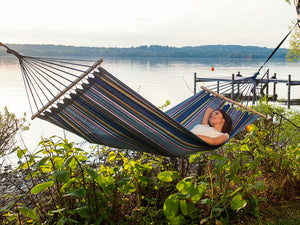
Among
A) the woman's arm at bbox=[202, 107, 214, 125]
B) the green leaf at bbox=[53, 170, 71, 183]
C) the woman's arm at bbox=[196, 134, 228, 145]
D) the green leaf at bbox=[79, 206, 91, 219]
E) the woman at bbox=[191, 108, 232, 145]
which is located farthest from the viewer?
the woman's arm at bbox=[202, 107, 214, 125]

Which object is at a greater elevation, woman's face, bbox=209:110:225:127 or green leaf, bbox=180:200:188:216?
woman's face, bbox=209:110:225:127

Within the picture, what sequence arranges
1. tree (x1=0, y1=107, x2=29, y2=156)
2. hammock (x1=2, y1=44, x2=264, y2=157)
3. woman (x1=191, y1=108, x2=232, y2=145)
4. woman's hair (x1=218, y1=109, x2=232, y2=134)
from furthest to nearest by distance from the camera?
tree (x1=0, y1=107, x2=29, y2=156) < woman's hair (x1=218, y1=109, x2=232, y2=134) < woman (x1=191, y1=108, x2=232, y2=145) < hammock (x1=2, y1=44, x2=264, y2=157)

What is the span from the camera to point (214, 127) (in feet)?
9.61

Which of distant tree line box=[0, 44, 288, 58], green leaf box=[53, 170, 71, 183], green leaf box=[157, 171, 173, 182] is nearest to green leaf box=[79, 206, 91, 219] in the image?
green leaf box=[53, 170, 71, 183]

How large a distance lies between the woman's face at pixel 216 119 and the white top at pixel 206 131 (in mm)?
55

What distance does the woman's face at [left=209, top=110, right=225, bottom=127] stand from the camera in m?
2.90

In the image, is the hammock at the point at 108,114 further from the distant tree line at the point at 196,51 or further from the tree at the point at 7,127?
the distant tree line at the point at 196,51

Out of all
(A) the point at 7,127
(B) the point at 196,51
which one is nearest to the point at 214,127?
(A) the point at 7,127

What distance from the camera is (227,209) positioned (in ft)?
7.35

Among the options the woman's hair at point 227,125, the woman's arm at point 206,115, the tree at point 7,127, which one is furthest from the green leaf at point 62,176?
the tree at point 7,127

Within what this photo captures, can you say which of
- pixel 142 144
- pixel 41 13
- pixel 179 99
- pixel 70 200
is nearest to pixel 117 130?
pixel 142 144

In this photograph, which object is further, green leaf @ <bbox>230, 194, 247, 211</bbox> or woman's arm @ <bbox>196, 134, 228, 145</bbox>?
woman's arm @ <bbox>196, 134, 228, 145</bbox>

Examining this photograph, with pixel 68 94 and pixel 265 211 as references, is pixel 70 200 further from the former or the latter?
pixel 265 211

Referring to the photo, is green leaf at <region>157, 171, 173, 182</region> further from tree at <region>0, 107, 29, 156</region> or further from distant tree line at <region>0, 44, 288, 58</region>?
distant tree line at <region>0, 44, 288, 58</region>
